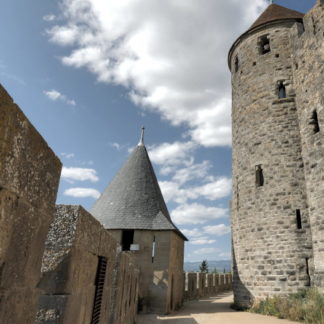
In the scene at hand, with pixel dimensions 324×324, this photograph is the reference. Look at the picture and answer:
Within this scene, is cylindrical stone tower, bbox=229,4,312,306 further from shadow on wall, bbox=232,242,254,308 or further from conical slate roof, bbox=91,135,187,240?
conical slate roof, bbox=91,135,187,240

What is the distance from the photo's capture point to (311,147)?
36.5 ft

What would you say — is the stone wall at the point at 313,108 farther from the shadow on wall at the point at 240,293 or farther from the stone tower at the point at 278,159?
the shadow on wall at the point at 240,293

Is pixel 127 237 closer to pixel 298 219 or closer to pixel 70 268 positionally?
pixel 298 219

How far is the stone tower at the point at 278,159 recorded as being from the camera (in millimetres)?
10789

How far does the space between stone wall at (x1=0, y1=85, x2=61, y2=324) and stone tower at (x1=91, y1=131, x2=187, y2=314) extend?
11.8m

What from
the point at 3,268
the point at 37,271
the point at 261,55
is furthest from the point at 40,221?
the point at 261,55

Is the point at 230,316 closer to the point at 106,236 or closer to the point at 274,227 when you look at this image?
the point at 274,227

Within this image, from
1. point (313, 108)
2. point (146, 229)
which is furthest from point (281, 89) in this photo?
point (146, 229)

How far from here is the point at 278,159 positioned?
12039mm

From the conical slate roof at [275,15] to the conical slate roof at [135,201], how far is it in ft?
29.4

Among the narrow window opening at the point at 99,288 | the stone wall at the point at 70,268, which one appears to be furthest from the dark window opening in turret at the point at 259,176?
the stone wall at the point at 70,268

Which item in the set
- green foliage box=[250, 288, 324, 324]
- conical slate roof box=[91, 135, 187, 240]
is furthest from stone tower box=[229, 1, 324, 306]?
conical slate roof box=[91, 135, 187, 240]

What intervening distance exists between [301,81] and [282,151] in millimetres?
2843

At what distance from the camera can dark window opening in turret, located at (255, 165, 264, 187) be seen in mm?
12445
